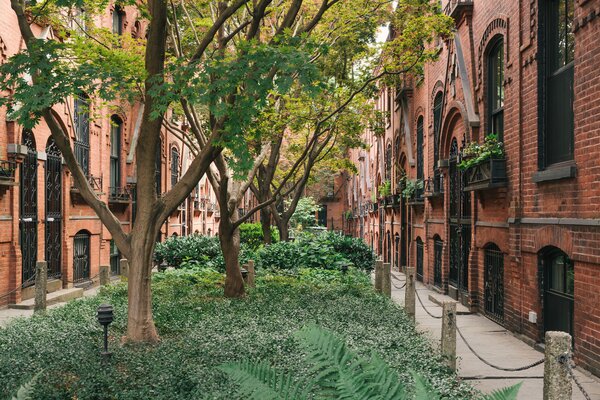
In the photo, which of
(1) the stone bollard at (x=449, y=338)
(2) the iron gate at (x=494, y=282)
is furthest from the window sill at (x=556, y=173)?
(2) the iron gate at (x=494, y=282)

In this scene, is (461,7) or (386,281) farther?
(461,7)

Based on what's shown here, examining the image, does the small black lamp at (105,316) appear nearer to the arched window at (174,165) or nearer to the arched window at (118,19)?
the arched window at (118,19)

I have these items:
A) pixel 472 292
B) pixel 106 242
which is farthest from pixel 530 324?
pixel 106 242

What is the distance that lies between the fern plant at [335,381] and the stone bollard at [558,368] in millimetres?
3224

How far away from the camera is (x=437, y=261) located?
63.8ft

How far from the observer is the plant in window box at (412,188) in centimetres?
2142

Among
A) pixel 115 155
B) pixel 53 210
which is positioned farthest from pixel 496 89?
pixel 115 155

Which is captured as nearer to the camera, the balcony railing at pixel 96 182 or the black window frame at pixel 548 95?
the black window frame at pixel 548 95

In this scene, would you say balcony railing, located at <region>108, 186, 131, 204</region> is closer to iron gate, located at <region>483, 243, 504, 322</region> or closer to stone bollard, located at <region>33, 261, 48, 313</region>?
stone bollard, located at <region>33, 261, 48, 313</region>

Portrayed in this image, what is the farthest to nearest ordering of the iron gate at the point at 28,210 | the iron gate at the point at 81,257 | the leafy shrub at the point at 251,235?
1. the leafy shrub at the point at 251,235
2. the iron gate at the point at 81,257
3. the iron gate at the point at 28,210

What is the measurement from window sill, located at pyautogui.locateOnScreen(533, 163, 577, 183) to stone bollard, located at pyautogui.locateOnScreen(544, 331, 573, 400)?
15.6 ft

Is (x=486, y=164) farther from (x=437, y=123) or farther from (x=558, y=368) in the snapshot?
(x=558, y=368)

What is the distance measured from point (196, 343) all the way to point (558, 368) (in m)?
5.47

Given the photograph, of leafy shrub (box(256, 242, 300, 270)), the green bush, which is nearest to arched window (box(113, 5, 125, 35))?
the green bush
